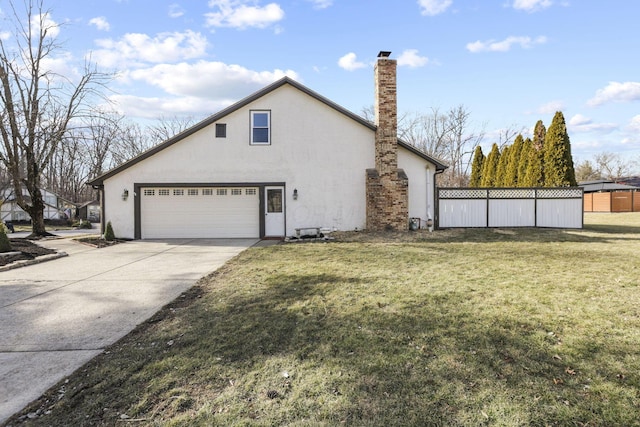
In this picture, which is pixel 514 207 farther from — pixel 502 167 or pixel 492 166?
pixel 492 166

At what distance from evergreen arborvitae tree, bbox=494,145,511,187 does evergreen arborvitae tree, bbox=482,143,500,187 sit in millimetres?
675

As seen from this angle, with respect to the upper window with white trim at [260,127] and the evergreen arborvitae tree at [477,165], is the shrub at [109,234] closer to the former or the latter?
the upper window with white trim at [260,127]

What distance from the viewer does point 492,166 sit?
A: 26594 mm

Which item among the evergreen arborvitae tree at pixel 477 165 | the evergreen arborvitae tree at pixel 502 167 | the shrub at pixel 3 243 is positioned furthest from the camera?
the evergreen arborvitae tree at pixel 477 165

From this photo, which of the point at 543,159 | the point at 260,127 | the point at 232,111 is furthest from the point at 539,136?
the point at 232,111

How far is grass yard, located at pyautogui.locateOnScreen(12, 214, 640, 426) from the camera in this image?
7.95 feet

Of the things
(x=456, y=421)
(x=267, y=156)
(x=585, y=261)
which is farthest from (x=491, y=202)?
(x=456, y=421)

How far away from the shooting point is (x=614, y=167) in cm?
5216

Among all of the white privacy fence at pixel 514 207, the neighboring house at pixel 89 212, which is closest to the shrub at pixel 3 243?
the white privacy fence at pixel 514 207

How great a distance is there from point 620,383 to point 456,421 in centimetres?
147

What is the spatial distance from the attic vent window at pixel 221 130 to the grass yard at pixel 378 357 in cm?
861

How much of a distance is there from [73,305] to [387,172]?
10.3m

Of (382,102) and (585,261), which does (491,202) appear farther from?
(585,261)

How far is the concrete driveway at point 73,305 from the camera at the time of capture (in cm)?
318
